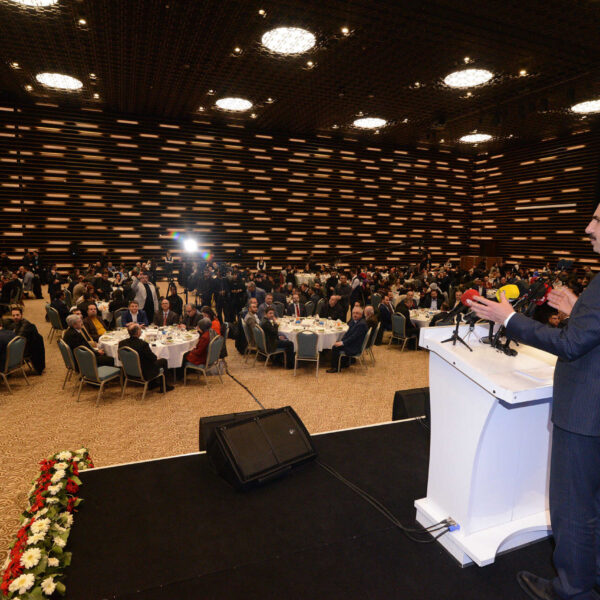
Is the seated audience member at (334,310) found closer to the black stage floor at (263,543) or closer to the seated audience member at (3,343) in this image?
the seated audience member at (3,343)

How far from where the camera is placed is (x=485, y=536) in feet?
6.30

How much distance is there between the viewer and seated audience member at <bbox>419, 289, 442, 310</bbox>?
9789 millimetres

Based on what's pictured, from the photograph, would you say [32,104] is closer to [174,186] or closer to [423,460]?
[174,186]

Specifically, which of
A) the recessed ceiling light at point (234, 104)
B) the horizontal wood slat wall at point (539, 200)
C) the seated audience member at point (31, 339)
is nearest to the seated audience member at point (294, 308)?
the seated audience member at point (31, 339)

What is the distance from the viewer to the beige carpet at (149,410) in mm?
4301

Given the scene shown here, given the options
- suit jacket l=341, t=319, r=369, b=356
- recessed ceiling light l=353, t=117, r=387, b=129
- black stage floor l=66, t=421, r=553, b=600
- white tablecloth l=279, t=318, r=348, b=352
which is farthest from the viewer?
recessed ceiling light l=353, t=117, r=387, b=129

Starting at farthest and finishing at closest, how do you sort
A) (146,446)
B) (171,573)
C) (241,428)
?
1. (146,446)
2. (241,428)
3. (171,573)

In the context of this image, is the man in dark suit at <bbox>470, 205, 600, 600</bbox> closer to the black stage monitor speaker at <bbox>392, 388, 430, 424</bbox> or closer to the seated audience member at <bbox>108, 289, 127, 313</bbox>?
the black stage monitor speaker at <bbox>392, 388, 430, 424</bbox>

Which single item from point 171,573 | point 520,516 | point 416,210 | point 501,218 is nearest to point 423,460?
point 520,516

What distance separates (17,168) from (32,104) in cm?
217

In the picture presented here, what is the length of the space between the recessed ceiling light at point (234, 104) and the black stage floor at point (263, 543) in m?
12.6

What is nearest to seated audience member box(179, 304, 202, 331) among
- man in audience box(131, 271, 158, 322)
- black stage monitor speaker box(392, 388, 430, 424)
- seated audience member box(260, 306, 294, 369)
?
seated audience member box(260, 306, 294, 369)

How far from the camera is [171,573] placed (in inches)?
74.4

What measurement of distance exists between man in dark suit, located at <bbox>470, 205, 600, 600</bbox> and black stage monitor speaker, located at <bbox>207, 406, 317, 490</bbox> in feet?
4.79
